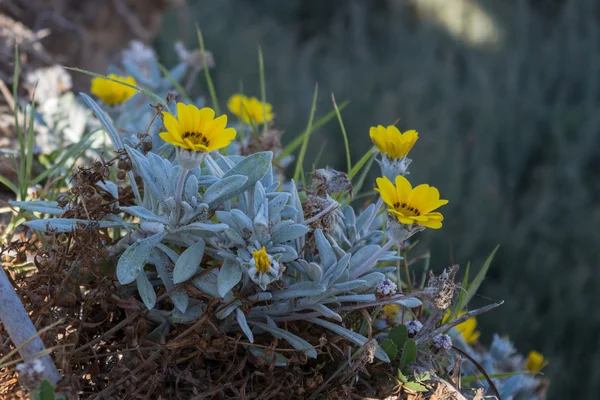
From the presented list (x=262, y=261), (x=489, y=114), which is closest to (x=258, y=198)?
(x=262, y=261)

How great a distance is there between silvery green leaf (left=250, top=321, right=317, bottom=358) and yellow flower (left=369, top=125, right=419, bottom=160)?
0.95 ft

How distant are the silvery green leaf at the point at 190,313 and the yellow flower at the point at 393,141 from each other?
1.10ft

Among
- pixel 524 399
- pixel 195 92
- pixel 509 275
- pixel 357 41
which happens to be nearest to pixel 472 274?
pixel 509 275

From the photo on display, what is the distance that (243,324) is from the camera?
2.71 feet

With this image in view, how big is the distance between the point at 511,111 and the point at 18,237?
128 inches

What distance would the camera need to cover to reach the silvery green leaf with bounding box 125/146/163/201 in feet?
2.82

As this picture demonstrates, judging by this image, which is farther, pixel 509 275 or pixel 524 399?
pixel 509 275

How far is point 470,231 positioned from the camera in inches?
119

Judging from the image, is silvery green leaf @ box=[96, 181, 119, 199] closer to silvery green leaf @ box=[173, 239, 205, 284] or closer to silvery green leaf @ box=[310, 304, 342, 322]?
silvery green leaf @ box=[173, 239, 205, 284]

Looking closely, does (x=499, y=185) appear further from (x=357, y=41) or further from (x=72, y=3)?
(x=72, y=3)

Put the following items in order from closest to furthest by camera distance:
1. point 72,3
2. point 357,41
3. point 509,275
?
1. point 72,3
2. point 509,275
3. point 357,41

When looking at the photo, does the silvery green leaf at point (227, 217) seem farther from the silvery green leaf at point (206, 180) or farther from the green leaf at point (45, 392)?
the green leaf at point (45, 392)

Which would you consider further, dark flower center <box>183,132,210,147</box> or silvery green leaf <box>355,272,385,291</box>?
silvery green leaf <box>355,272,385,291</box>

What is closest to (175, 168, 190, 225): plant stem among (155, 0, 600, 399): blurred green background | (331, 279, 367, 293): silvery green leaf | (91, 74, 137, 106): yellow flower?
(331, 279, 367, 293): silvery green leaf
